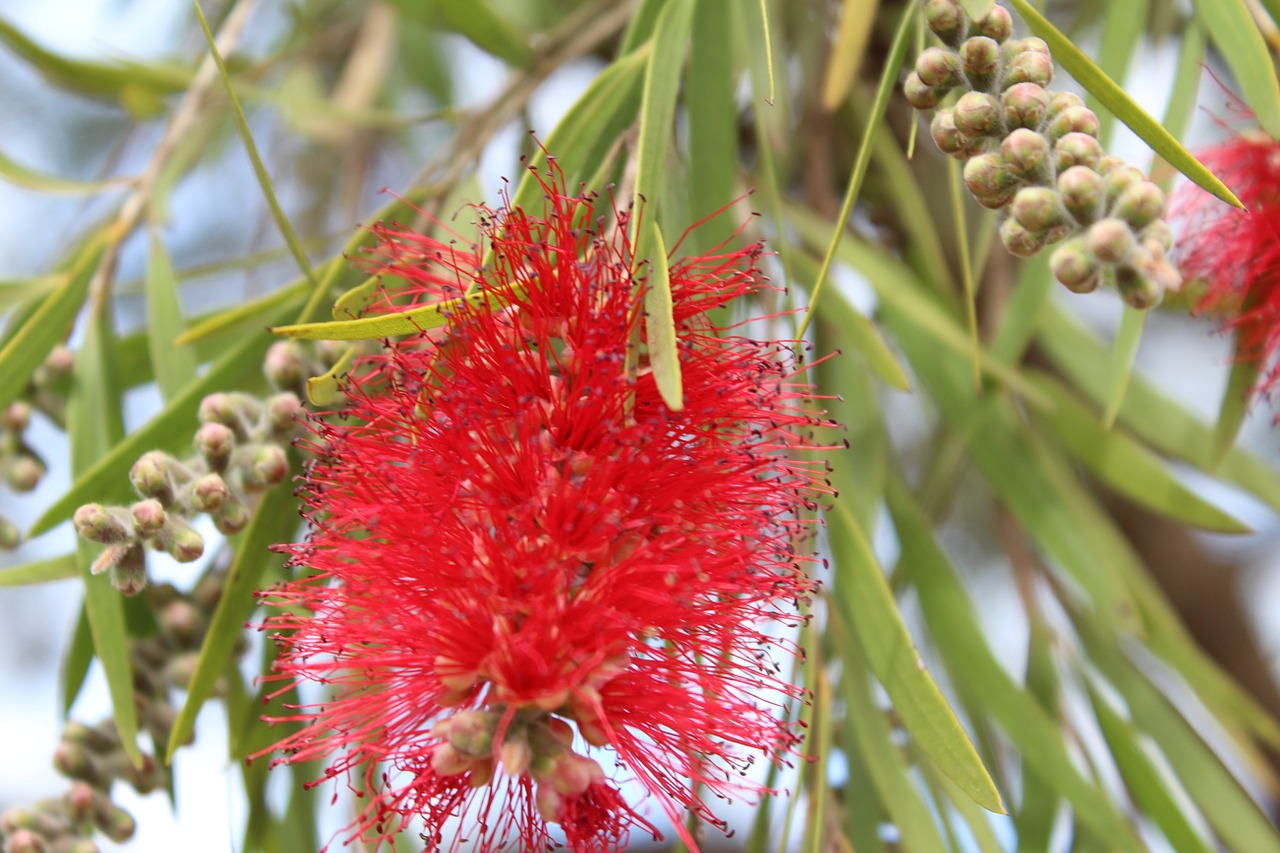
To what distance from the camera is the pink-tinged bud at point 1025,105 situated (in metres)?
0.65

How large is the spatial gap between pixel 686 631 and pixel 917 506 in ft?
1.55

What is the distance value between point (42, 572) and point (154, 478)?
0.61 ft

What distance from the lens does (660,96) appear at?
780 millimetres

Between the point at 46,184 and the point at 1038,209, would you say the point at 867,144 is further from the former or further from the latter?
the point at 46,184

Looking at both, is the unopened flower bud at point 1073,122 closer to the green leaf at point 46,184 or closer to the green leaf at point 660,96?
the green leaf at point 660,96

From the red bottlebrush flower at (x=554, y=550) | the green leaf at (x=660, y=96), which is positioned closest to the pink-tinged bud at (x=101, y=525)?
the red bottlebrush flower at (x=554, y=550)

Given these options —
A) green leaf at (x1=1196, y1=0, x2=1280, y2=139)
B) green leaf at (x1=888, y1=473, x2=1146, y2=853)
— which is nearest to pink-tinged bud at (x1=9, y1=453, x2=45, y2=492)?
green leaf at (x1=888, y1=473, x2=1146, y2=853)

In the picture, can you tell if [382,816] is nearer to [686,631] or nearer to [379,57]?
[686,631]

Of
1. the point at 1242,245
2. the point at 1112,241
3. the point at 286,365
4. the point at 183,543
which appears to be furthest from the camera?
the point at 1242,245

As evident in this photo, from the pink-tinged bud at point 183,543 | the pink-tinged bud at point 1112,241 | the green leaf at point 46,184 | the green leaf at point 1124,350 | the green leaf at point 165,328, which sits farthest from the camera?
the green leaf at point 46,184

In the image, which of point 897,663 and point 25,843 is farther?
point 25,843

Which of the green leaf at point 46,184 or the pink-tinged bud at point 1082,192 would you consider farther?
the green leaf at point 46,184

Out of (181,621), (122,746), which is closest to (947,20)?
(181,621)

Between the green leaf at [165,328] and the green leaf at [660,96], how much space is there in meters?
0.51
